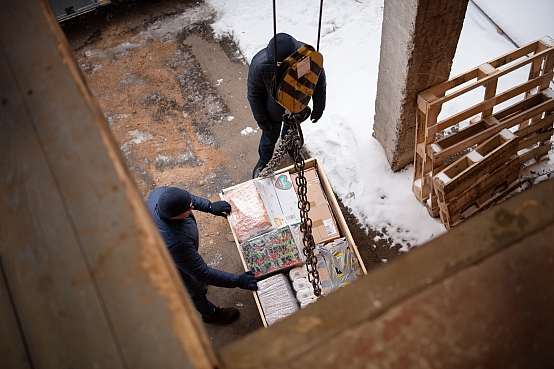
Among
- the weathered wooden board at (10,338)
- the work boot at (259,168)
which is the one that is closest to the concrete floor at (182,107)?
the work boot at (259,168)

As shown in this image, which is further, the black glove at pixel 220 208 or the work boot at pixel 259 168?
the work boot at pixel 259 168

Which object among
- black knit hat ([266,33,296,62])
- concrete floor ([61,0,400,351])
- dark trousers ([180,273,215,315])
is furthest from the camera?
concrete floor ([61,0,400,351])

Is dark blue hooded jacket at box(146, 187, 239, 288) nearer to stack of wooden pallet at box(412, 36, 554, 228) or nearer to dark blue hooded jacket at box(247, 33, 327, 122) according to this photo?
dark blue hooded jacket at box(247, 33, 327, 122)

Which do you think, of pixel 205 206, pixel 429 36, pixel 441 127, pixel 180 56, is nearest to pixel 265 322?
pixel 205 206

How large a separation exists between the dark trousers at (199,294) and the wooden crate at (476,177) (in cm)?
248

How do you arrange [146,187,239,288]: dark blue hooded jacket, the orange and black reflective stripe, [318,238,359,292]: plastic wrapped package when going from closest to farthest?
the orange and black reflective stripe, [146,187,239,288]: dark blue hooded jacket, [318,238,359,292]: plastic wrapped package

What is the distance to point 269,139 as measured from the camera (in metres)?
5.33

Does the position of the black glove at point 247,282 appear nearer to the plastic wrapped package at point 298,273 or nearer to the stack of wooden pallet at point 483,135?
the plastic wrapped package at point 298,273

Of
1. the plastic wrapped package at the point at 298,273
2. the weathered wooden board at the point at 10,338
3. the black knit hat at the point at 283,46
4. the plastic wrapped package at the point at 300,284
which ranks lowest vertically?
the plastic wrapped package at the point at 300,284

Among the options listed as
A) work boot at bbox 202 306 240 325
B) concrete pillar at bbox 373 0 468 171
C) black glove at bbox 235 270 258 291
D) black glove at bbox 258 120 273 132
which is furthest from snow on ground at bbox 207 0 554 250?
work boot at bbox 202 306 240 325

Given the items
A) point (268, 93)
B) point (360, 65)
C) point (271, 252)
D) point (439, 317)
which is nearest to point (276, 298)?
point (271, 252)

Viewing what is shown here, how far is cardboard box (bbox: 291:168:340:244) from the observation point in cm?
474

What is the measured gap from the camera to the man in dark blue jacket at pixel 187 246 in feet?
12.1

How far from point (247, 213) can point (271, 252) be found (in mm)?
498
